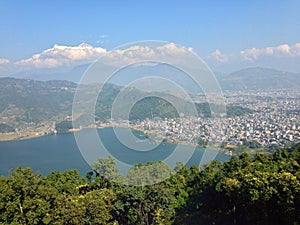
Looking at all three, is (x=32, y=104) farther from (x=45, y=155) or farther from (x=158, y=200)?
(x=158, y=200)

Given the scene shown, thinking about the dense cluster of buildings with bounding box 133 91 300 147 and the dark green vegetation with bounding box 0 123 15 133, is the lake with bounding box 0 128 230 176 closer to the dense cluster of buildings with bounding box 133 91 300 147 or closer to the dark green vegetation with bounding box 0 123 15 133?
the dense cluster of buildings with bounding box 133 91 300 147

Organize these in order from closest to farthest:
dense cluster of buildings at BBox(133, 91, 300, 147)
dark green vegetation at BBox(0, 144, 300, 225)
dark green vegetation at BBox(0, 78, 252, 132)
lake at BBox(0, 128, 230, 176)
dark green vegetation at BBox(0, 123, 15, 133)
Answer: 1. dark green vegetation at BBox(0, 144, 300, 225)
2. dense cluster of buildings at BBox(133, 91, 300, 147)
3. lake at BBox(0, 128, 230, 176)
4. dark green vegetation at BBox(0, 123, 15, 133)
5. dark green vegetation at BBox(0, 78, 252, 132)

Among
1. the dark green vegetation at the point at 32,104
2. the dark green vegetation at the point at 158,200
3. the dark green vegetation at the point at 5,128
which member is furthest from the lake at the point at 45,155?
the dark green vegetation at the point at 5,128

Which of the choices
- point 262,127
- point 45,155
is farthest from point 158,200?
point 262,127

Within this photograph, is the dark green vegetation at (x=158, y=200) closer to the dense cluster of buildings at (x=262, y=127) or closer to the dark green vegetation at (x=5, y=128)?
the dense cluster of buildings at (x=262, y=127)

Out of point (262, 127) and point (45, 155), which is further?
point (262, 127)

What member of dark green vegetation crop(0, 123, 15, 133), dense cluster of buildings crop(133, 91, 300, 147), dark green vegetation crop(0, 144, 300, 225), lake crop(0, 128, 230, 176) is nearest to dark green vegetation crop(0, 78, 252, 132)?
dark green vegetation crop(0, 123, 15, 133)

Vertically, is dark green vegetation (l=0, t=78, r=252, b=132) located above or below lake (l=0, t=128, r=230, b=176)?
above

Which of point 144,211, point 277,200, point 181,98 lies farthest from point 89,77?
point 277,200
